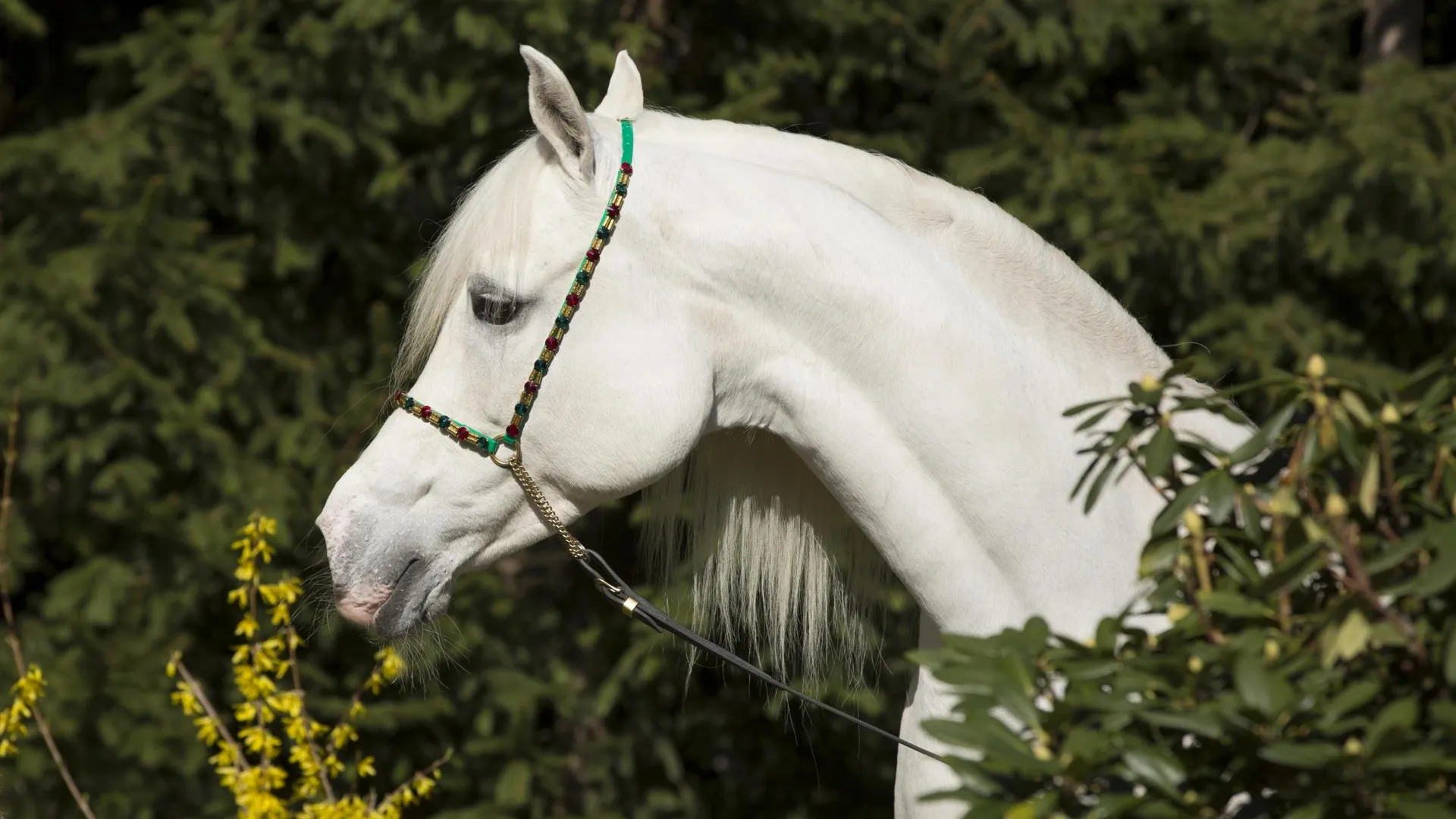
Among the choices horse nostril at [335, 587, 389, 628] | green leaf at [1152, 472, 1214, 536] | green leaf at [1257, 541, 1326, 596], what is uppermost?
green leaf at [1152, 472, 1214, 536]

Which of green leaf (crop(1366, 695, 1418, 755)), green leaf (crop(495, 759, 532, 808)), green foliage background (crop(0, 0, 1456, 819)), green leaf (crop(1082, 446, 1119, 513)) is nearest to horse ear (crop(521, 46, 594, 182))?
green leaf (crop(1082, 446, 1119, 513))

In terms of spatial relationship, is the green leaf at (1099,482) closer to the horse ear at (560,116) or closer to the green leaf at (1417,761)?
the green leaf at (1417,761)

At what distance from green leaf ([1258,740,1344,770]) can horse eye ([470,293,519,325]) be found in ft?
3.39

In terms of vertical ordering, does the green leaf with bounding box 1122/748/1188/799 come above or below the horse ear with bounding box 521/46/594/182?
below

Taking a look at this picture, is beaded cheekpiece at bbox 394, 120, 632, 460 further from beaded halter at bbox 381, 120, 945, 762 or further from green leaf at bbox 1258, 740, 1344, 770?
green leaf at bbox 1258, 740, 1344, 770

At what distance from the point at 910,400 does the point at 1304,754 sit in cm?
75

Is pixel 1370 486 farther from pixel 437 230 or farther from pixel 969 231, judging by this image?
pixel 437 230

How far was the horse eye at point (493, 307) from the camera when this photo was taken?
5.52 ft

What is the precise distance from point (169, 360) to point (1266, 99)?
3.31m

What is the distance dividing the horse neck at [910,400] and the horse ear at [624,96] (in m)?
0.21

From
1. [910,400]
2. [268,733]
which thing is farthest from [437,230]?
[910,400]

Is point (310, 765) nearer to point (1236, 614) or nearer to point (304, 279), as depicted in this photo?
point (1236, 614)

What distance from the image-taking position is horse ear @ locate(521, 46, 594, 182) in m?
1.61

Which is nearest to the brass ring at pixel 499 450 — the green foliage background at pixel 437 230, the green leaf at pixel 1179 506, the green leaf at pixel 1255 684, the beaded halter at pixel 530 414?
the beaded halter at pixel 530 414
